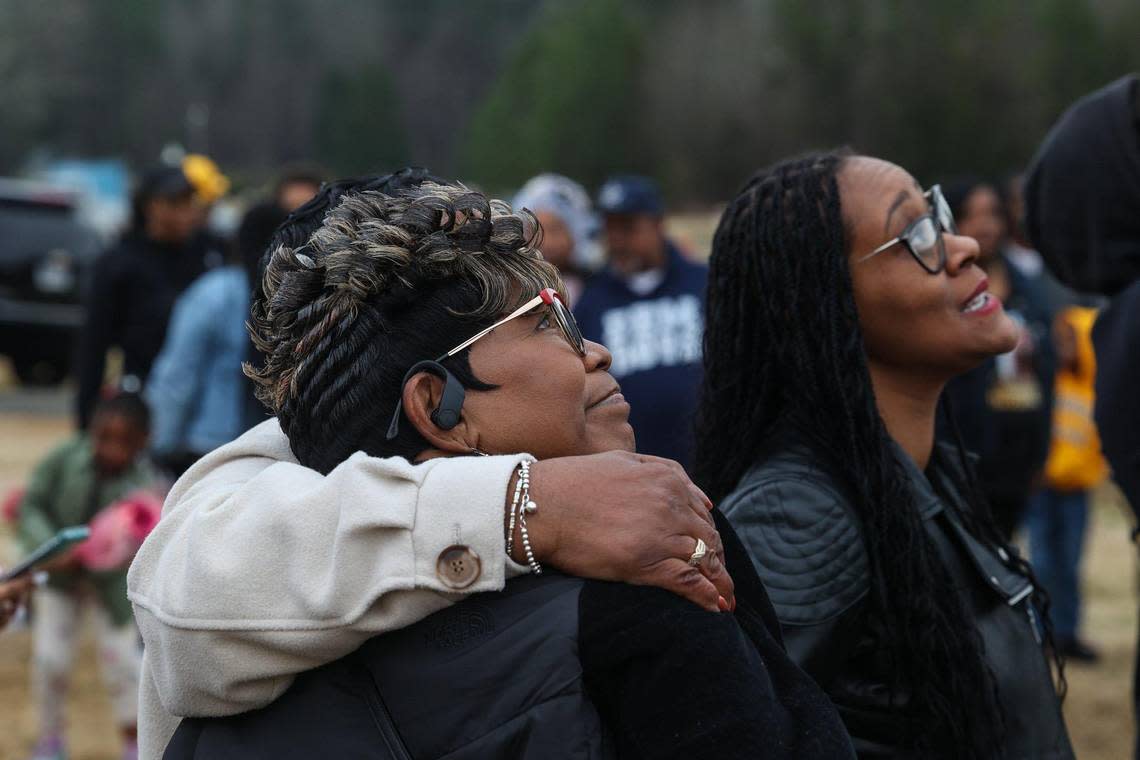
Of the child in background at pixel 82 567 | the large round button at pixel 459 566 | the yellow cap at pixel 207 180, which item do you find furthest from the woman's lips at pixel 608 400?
the yellow cap at pixel 207 180

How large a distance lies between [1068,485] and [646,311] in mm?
2447

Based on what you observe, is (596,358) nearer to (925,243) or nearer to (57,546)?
(925,243)

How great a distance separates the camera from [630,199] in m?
6.11

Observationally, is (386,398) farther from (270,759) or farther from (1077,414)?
(1077,414)

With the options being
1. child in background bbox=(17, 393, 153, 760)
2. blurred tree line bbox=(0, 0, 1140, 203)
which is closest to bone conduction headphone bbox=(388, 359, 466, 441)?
child in background bbox=(17, 393, 153, 760)

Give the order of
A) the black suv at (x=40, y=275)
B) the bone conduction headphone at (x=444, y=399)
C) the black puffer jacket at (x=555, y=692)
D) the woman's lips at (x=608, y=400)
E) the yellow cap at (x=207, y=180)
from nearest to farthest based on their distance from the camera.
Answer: the black puffer jacket at (x=555, y=692)
the bone conduction headphone at (x=444, y=399)
the woman's lips at (x=608, y=400)
the yellow cap at (x=207, y=180)
the black suv at (x=40, y=275)

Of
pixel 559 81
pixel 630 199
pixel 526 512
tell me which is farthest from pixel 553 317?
pixel 559 81

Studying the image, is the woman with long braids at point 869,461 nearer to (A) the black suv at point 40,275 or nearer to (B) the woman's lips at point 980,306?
(B) the woman's lips at point 980,306

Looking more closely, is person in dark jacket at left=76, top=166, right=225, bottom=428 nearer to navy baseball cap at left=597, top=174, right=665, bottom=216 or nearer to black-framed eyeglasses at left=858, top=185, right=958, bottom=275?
navy baseball cap at left=597, top=174, right=665, bottom=216

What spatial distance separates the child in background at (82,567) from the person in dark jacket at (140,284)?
609mm

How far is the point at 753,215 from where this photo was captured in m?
2.34

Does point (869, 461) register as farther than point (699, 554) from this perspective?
Yes

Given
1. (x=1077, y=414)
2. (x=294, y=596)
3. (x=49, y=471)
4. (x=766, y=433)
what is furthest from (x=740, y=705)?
(x=1077, y=414)

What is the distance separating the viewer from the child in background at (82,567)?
5090mm
